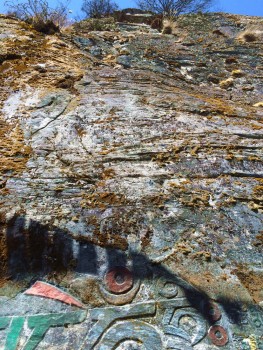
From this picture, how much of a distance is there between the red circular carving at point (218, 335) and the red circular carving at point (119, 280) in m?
0.52

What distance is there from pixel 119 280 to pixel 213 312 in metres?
0.57

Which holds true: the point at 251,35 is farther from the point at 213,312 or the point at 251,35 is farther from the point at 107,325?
the point at 107,325

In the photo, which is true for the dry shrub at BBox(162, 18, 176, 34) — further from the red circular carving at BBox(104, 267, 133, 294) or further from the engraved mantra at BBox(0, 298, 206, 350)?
the engraved mantra at BBox(0, 298, 206, 350)

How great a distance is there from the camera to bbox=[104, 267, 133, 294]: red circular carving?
6.59 feet

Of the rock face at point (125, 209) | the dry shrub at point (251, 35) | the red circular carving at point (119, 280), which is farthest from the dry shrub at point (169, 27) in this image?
the red circular carving at point (119, 280)

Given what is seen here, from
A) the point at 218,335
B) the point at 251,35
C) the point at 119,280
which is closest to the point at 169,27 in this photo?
the point at 251,35

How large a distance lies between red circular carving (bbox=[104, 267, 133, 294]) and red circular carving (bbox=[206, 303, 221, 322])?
18.4 inches

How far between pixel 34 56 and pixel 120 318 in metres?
3.61

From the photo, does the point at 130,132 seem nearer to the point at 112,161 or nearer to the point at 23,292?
the point at 112,161

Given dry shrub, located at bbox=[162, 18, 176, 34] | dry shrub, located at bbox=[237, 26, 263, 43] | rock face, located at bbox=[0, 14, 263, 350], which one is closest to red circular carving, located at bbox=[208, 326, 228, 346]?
rock face, located at bbox=[0, 14, 263, 350]

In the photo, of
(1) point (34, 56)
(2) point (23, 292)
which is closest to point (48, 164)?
(2) point (23, 292)

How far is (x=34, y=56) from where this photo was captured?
4355mm

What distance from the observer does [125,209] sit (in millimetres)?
2451

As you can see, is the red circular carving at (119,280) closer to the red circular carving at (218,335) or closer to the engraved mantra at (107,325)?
the engraved mantra at (107,325)
